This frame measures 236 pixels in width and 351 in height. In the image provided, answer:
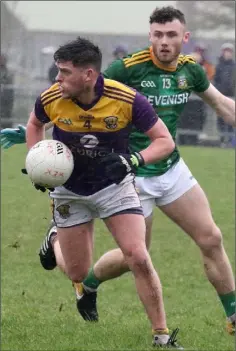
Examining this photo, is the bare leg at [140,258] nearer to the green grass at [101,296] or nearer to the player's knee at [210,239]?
the green grass at [101,296]

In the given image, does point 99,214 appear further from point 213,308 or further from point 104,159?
point 213,308

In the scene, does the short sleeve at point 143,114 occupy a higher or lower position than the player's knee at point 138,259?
higher

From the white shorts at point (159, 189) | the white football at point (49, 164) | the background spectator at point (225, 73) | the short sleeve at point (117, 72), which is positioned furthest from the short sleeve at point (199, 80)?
the background spectator at point (225, 73)

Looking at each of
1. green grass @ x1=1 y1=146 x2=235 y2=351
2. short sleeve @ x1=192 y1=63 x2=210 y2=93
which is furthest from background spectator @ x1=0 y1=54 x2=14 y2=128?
short sleeve @ x1=192 y1=63 x2=210 y2=93

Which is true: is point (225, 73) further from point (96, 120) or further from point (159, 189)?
point (96, 120)

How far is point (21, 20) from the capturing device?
2425cm

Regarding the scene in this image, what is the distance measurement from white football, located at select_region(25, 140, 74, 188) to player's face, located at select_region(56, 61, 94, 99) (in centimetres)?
35

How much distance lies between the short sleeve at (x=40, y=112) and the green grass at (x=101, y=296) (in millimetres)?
1463

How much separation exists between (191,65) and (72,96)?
4.66ft

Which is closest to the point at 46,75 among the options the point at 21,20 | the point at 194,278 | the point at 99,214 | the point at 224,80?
the point at 21,20

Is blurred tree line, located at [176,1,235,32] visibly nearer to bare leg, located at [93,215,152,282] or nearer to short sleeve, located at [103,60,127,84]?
bare leg, located at [93,215,152,282]

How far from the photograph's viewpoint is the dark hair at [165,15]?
7.17m

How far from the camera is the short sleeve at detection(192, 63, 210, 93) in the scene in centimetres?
732

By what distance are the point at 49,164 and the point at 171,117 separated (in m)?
1.43
